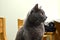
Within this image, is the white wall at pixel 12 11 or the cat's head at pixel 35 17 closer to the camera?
the cat's head at pixel 35 17

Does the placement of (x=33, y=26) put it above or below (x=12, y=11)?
below

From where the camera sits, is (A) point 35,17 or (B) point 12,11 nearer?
(A) point 35,17

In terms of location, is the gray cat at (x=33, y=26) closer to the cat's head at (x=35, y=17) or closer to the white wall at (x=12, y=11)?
the cat's head at (x=35, y=17)

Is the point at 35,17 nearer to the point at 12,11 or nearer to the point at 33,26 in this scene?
the point at 33,26

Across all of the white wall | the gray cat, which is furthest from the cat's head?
the white wall

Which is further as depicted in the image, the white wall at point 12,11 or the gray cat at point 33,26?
the white wall at point 12,11

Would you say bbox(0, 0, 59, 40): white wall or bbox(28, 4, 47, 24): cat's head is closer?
bbox(28, 4, 47, 24): cat's head

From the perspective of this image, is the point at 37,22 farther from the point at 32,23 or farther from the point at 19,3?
the point at 19,3

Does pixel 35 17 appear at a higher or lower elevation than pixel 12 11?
lower

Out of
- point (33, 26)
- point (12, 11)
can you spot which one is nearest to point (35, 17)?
point (33, 26)

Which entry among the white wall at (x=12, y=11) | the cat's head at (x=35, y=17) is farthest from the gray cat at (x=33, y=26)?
the white wall at (x=12, y=11)

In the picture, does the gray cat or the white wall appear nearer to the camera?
the gray cat

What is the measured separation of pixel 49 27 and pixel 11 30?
1168 mm

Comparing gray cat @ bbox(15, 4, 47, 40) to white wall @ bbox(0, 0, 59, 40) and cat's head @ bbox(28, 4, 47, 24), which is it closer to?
cat's head @ bbox(28, 4, 47, 24)
